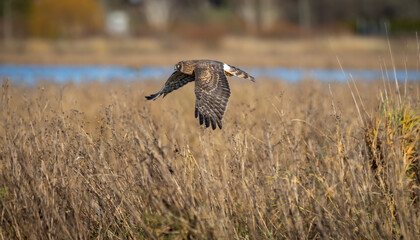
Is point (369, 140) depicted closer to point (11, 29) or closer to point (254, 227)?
point (254, 227)

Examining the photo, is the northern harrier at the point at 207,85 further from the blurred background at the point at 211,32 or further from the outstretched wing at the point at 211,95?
the blurred background at the point at 211,32

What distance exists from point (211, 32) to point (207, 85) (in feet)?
85.4

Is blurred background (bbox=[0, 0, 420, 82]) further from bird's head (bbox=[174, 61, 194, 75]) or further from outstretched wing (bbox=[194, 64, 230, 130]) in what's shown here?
Result: outstretched wing (bbox=[194, 64, 230, 130])

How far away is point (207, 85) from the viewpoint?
15.0 ft

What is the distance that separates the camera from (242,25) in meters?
38.9

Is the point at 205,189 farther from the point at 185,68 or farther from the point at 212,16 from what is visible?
the point at 212,16

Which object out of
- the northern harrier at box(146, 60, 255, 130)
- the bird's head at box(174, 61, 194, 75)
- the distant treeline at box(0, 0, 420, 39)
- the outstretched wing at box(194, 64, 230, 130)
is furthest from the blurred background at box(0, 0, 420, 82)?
the outstretched wing at box(194, 64, 230, 130)

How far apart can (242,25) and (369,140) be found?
116 ft

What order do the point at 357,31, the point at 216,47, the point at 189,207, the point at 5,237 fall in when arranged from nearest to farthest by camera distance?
the point at 189,207 < the point at 5,237 < the point at 216,47 < the point at 357,31

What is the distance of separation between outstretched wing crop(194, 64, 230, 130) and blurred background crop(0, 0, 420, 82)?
34.8 feet

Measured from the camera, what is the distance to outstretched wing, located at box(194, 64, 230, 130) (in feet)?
13.5

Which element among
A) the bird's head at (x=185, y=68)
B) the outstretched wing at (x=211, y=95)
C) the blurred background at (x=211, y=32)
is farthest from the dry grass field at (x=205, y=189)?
the blurred background at (x=211, y=32)

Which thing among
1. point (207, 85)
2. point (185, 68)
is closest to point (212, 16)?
point (185, 68)

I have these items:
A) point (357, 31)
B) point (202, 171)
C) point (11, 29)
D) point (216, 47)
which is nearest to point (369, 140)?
point (202, 171)
